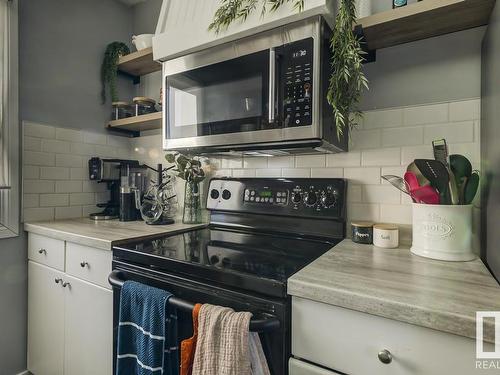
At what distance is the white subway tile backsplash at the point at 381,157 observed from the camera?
1167 millimetres

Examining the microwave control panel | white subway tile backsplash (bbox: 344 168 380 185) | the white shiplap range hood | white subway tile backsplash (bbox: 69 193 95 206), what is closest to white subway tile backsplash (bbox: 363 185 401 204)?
white subway tile backsplash (bbox: 344 168 380 185)

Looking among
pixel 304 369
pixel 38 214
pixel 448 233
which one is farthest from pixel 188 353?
pixel 38 214

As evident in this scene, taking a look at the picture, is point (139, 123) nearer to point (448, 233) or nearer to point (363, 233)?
point (363, 233)

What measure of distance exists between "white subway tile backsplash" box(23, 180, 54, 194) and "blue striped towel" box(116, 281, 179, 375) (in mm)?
1083

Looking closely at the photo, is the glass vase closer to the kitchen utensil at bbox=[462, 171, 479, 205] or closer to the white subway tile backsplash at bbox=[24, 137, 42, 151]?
the white subway tile backsplash at bbox=[24, 137, 42, 151]

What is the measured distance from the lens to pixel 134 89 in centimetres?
211

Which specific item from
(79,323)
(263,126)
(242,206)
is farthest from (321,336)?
(79,323)

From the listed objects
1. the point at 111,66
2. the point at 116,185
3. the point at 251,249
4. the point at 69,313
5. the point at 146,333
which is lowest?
the point at 69,313

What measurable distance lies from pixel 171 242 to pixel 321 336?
700mm

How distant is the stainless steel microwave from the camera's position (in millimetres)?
977

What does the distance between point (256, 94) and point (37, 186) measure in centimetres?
138

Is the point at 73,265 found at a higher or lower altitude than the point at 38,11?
lower

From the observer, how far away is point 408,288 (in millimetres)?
645

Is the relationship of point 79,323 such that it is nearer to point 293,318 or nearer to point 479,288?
point 293,318
